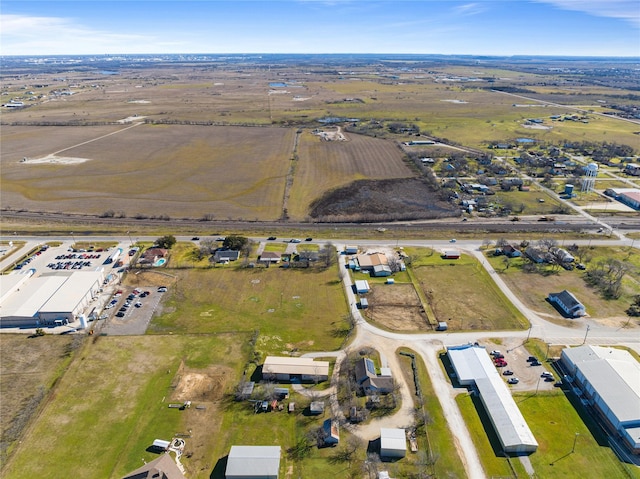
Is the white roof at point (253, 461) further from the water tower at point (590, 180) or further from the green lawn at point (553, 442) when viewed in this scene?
the water tower at point (590, 180)

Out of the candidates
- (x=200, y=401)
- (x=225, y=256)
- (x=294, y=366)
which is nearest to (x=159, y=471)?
(x=200, y=401)

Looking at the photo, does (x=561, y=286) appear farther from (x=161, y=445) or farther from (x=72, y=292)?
(x=72, y=292)

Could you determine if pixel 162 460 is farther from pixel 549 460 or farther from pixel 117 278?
pixel 117 278

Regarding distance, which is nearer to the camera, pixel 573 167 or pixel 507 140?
pixel 573 167

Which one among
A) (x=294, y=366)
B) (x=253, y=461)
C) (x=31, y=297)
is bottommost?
(x=253, y=461)

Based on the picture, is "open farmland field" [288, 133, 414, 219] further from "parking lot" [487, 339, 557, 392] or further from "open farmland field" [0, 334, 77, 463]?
"open farmland field" [0, 334, 77, 463]

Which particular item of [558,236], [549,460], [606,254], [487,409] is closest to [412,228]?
[558,236]

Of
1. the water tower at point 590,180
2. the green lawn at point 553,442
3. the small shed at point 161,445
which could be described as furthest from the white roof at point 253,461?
the water tower at point 590,180
